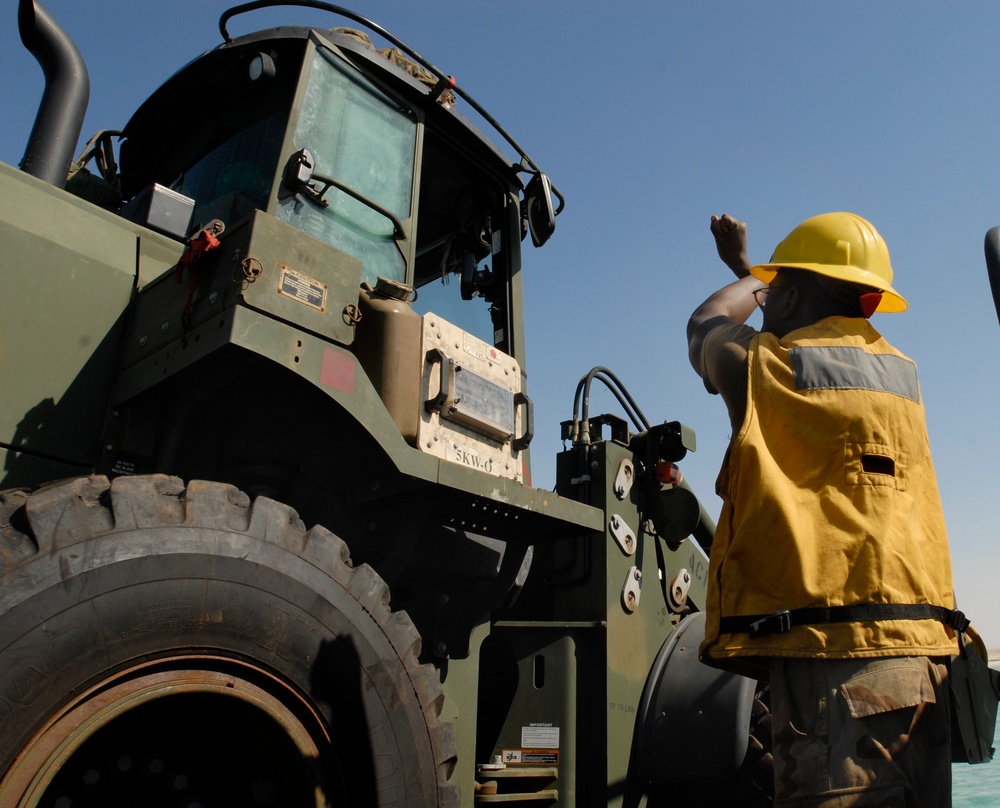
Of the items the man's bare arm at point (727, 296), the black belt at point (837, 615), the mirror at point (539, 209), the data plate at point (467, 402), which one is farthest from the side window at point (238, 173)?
the black belt at point (837, 615)

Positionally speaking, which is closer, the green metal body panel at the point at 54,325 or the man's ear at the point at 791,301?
the green metal body panel at the point at 54,325

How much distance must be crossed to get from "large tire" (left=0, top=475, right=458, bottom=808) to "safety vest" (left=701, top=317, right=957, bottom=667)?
34.6 inches

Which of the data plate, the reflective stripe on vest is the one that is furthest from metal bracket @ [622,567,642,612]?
the reflective stripe on vest

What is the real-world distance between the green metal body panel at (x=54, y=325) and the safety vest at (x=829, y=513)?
176 cm

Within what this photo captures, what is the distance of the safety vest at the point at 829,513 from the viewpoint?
2.04 metres

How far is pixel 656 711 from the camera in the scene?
3791mm

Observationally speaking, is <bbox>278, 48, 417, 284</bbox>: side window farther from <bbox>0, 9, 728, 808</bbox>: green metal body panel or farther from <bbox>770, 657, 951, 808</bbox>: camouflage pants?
<bbox>770, 657, 951, 808</bbox>: camouflage pants

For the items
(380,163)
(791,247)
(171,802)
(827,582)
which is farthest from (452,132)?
(171,802)

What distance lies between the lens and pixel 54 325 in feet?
7.85

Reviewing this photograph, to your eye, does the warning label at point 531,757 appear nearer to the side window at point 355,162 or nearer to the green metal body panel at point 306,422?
the green metal body panel at point 306,422

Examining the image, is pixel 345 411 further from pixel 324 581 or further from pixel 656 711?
pixel 656 711

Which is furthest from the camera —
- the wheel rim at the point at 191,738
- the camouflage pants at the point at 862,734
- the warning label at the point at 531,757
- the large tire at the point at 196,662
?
the warning label at the point at 531,757

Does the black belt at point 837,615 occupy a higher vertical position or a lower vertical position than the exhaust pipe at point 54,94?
lower

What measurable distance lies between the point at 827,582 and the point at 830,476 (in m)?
0.28
